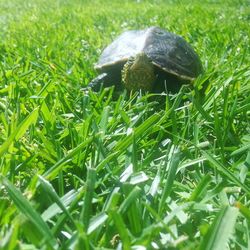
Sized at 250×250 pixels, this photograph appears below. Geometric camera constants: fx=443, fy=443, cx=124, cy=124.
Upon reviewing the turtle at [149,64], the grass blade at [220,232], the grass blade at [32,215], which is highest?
the grass blade at [32,215]

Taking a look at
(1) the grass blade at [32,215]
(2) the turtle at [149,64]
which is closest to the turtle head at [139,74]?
(2) the turtle at [149,64]

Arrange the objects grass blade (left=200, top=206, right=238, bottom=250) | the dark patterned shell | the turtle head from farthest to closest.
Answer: the dark patterned shell, the turtle head, grass blade (left=200, top=206, right=238, bottom=250)

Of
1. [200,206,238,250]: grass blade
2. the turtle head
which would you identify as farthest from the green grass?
the turtle head

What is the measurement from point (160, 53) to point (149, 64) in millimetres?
141

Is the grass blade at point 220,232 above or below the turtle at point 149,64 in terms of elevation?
above

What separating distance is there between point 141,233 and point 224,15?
16.5ft

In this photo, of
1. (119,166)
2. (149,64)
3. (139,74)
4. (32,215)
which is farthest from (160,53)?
(32,215)

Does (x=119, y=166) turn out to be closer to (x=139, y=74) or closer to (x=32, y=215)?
(x=32, y=215)

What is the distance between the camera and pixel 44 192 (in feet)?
3.68

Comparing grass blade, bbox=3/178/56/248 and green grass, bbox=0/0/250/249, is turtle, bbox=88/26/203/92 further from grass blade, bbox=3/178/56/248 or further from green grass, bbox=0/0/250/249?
grass blade, bbox=3/178/56/248

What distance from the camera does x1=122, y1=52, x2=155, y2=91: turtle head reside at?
7.70 feet

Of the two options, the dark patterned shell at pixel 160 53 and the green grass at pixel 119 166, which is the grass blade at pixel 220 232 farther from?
the dark patterned shell at pixel 160 53

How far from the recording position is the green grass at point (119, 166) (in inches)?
38.3

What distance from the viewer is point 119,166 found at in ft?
4.45
